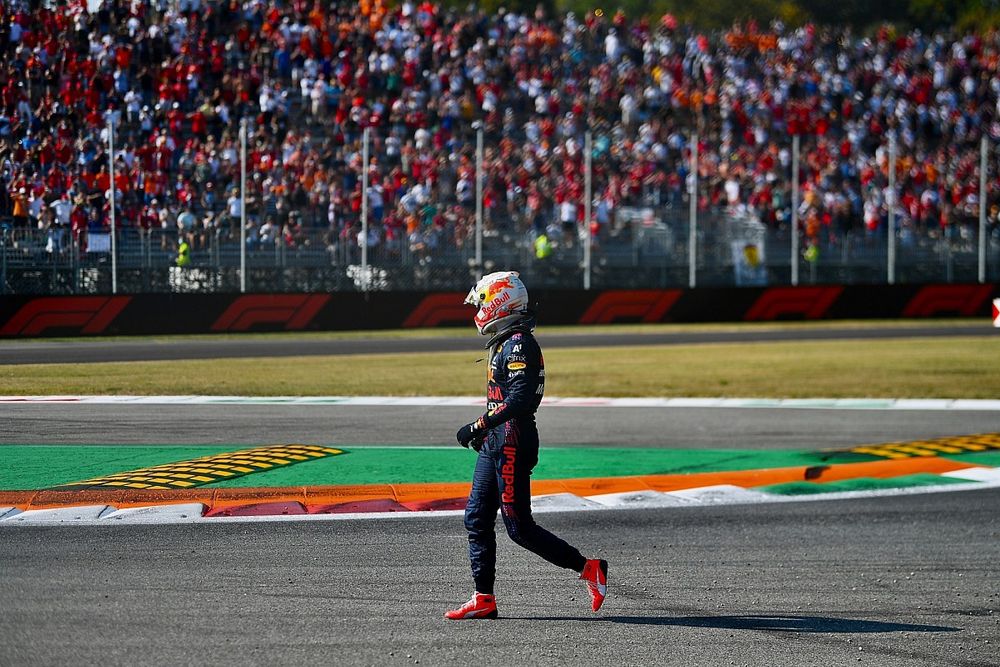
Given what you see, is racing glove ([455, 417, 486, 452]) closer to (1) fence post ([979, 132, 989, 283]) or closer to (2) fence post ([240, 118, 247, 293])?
(2) fence post ([240, 118, 247, 293])

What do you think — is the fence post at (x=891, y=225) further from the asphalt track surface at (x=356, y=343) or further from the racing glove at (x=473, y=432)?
the racing glove at (x=473, y=432)

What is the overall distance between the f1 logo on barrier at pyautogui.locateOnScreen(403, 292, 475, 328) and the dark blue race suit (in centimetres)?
1837

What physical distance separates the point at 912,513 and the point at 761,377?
960 cm

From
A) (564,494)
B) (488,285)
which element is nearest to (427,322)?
(564,494)

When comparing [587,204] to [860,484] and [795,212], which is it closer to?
[795,212]

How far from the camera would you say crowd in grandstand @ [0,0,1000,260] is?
20.7 metres

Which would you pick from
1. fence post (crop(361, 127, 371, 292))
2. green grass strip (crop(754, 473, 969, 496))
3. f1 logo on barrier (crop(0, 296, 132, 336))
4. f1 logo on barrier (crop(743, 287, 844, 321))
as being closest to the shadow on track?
green grass strip (crop(754, 473, 969, 496))

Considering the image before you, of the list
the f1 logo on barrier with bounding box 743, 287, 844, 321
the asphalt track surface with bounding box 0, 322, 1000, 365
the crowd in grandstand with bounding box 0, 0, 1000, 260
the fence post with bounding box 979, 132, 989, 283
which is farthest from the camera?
the fence post with bounding box 979, 132, 989, 283

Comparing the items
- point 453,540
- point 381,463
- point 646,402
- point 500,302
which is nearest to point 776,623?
point 500,302

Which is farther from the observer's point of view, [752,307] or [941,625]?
[752,307]

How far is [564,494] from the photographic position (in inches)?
392

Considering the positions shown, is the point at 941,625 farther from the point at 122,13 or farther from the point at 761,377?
the point at 122,13

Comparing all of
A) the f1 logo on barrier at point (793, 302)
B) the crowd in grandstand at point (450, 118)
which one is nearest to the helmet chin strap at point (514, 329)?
the crowd in grandstand at point (450, 118)

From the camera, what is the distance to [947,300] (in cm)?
3003
